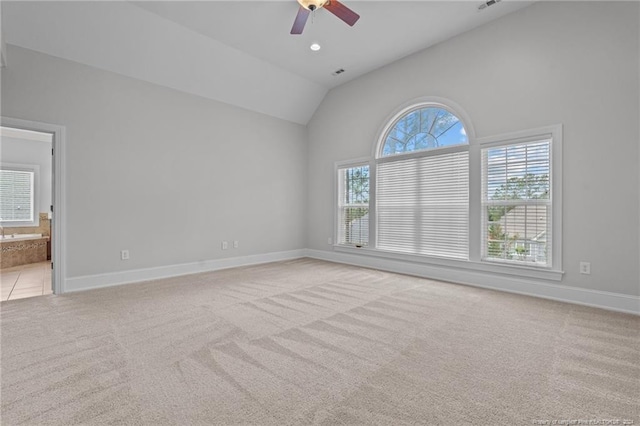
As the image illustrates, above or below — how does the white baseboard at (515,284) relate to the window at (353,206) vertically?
below

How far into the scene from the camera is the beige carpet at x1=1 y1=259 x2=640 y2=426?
1544 mm

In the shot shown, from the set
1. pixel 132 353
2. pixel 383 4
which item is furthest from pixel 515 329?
pixel 383 4

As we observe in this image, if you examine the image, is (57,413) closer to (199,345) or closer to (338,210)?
(199,345)

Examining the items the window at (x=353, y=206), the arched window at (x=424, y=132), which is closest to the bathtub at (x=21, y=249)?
the window at (x=353, y=206)

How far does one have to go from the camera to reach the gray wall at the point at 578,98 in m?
3.02

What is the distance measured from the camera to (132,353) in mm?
2158

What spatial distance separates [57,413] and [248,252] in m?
4.14

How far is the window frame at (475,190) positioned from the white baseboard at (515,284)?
66 mm

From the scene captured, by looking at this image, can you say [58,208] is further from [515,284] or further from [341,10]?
[515,284]

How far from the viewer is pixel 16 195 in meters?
6.55

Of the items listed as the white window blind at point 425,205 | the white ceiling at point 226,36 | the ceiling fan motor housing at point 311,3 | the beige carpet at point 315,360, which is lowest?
the beige carpet at point 315,360

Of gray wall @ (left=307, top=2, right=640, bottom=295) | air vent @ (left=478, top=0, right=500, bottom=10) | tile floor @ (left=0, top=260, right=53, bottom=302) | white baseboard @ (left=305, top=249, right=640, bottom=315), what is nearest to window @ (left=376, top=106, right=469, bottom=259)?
white baseboard @ (left=305, top=249, right=640, bottom=315)

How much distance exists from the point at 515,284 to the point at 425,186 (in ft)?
5.98

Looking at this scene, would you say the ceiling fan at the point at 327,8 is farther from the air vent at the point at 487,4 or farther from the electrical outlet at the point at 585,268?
the electrical outlet at the point at 585,268
